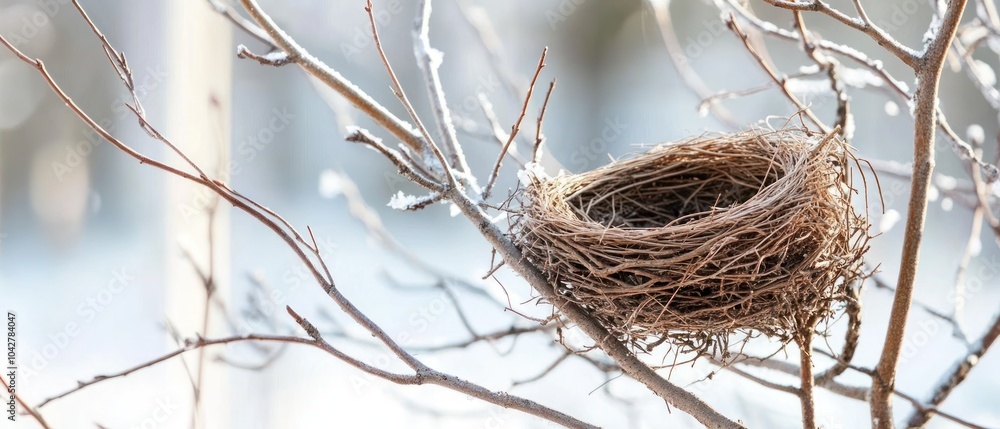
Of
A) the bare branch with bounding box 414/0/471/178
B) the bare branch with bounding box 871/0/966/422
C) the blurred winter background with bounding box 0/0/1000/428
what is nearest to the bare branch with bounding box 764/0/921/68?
the bare branch with bounding box 871/0/966/422

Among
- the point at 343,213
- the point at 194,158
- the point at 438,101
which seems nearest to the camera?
the point at 438,101

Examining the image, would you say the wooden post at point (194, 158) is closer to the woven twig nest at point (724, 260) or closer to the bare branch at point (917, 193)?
the woven twig nest at point (724, 260)

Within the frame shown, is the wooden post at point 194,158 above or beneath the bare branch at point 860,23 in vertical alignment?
above

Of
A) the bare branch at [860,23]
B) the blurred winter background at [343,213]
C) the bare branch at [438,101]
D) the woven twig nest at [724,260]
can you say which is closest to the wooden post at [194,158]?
the blurred winter background at [343,213]

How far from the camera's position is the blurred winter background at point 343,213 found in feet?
5.08

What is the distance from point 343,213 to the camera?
2154 mm

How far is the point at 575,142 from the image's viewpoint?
2.28 meters

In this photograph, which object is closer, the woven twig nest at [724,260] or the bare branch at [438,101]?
the woven twig nest at [724,260]

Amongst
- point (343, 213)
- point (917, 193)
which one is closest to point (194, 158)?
point (343, 213)

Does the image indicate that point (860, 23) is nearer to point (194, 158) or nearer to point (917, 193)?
point (917, 193)

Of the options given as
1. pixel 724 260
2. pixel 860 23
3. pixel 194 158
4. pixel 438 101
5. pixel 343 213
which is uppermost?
pixel 343 213

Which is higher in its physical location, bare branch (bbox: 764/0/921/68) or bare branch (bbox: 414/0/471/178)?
bare branch (bbox: 414/0/471/178)

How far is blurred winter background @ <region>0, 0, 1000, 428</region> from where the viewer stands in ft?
5.08

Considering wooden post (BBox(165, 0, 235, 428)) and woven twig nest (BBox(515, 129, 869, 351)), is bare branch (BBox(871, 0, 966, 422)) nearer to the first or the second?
woven twig nest (BBox(515, 129, 869, 351))
